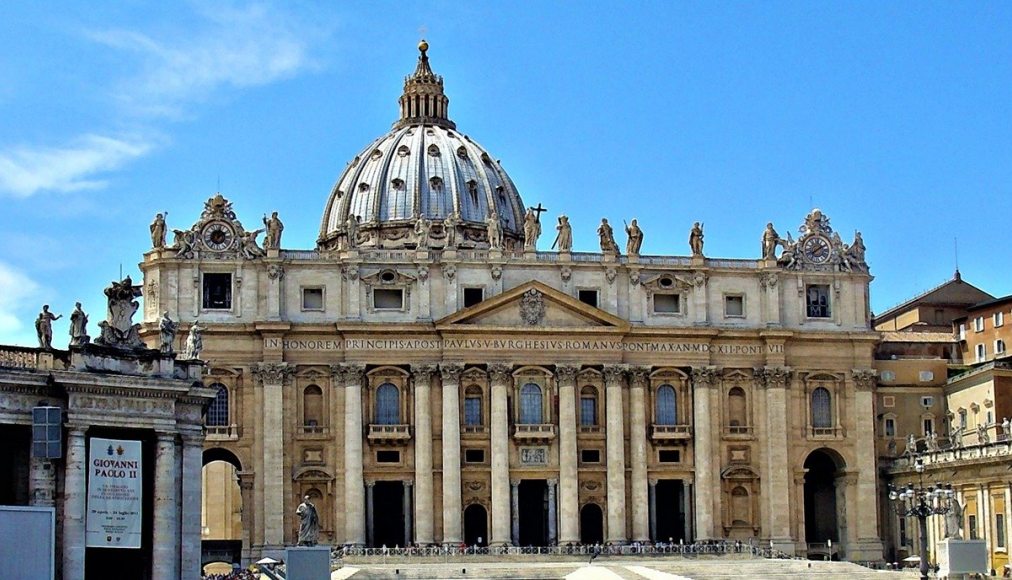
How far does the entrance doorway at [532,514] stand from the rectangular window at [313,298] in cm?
1390

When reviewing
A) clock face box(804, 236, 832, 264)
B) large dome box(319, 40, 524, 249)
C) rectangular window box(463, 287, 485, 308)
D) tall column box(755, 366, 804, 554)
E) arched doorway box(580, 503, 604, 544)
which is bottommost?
arched doorway box(580, 503, 604, 544)

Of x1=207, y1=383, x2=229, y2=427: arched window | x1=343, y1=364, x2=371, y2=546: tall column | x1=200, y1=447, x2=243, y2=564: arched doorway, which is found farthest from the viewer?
x1=200, y1=447, x2=243, y2=564: arched doorway

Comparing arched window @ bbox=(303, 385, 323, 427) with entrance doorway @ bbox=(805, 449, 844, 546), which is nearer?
arched window @ bbox=(303, 385, 323, 427)

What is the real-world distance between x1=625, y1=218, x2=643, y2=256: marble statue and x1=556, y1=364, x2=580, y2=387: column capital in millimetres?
6866

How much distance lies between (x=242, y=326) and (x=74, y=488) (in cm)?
4189

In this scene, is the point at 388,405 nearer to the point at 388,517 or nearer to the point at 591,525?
the point at 388,517

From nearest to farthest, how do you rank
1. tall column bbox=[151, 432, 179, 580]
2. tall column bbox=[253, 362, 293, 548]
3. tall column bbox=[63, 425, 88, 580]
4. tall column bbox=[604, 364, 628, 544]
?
1. tall column bbox=[63, 425, 88, 580]
2. tall column bbox=[151, 432, 179, 580]
3. tall column bbox=[253, 362, 293, 548]
4. tall column bbox=[604, 364, 628, 544]

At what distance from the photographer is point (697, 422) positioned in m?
90.8

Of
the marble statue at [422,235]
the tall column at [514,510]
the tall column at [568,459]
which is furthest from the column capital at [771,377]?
the marble statue at [422,235]

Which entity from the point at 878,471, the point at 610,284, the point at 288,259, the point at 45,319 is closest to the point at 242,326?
the point at 288,259

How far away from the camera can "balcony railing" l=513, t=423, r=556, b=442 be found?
3501 inches

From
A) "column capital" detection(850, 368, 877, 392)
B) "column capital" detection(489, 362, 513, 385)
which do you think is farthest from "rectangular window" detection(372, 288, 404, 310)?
"column capital" detection(850, 368, 877, 392)

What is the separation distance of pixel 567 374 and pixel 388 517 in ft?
39.8

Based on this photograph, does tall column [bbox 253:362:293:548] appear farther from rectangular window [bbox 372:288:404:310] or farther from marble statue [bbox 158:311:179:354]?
marble statue [bbox 158:311:179:354]
